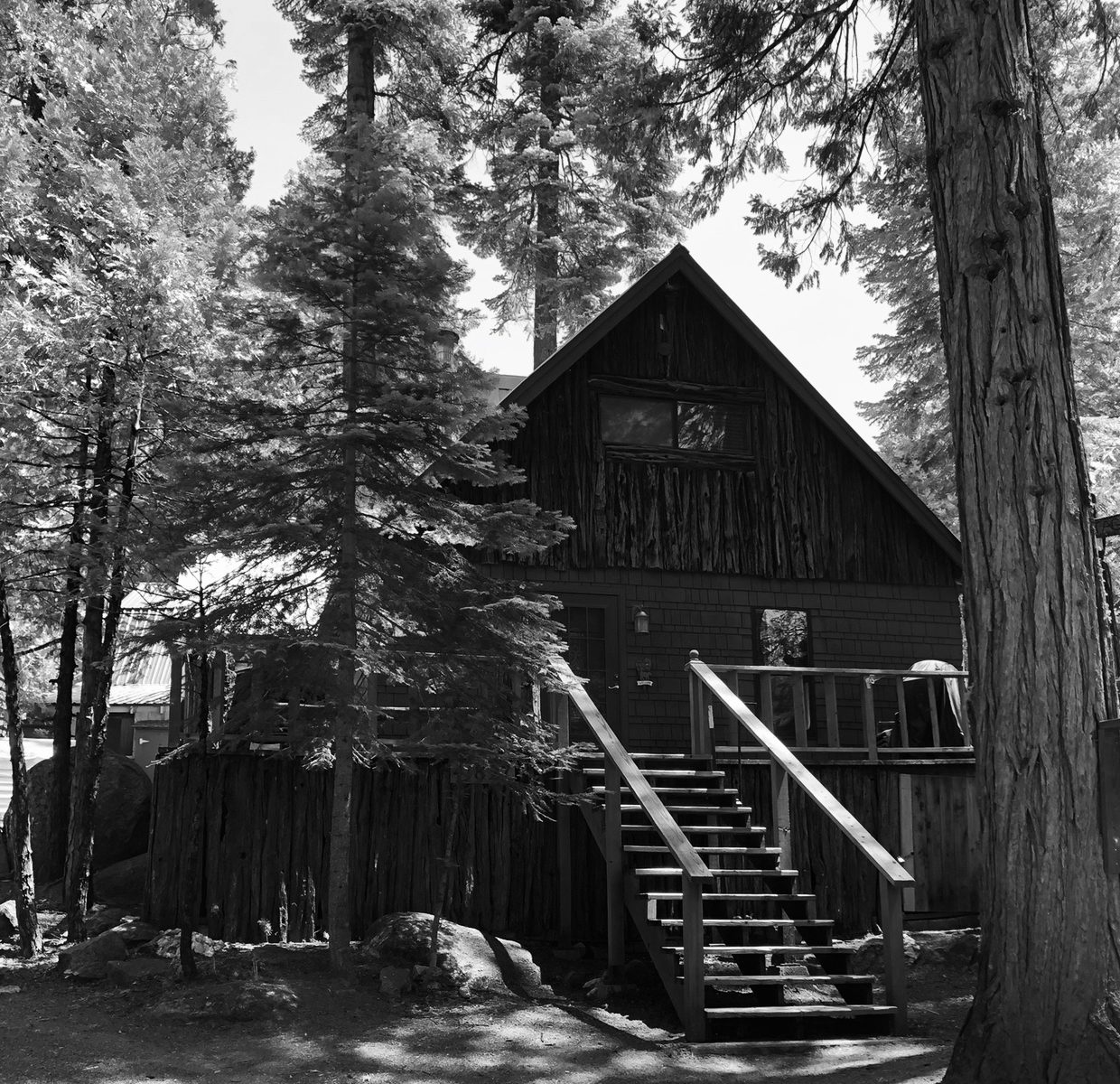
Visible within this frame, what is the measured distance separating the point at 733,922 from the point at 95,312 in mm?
7643

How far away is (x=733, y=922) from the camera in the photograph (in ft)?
27.2

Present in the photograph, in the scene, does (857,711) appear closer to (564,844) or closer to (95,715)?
(564,844)

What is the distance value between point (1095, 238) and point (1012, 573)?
1206 centimetres

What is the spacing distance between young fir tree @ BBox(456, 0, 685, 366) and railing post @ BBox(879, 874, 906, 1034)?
639 inches

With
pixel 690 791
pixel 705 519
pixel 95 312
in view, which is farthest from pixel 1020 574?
pixel 705 519

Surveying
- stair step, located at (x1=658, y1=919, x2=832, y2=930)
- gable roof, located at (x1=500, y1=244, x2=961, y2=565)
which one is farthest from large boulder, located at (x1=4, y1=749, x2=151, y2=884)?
stair step, located at (x1=658, y1=919, x2=832, y2=930)

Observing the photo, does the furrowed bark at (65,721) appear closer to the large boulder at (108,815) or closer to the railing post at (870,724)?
the large boulder at (108,815)

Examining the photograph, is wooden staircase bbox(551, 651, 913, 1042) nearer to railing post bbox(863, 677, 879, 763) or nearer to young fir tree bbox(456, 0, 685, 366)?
railing post bbox(863, 677, 879, 763)

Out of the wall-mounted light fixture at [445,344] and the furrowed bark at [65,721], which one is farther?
the furrowed bark at [65,721]

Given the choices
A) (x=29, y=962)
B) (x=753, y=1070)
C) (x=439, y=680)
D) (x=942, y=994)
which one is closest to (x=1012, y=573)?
(x=753, y=1070)

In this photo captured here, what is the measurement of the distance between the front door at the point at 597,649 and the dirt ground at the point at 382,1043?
5.06 metres

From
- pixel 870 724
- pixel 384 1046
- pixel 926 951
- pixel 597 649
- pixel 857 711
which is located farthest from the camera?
pixel 857 711

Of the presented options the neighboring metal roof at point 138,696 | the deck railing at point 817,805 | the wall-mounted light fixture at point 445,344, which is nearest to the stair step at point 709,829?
the deck railing at point 817,805

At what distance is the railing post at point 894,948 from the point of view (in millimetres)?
8023
